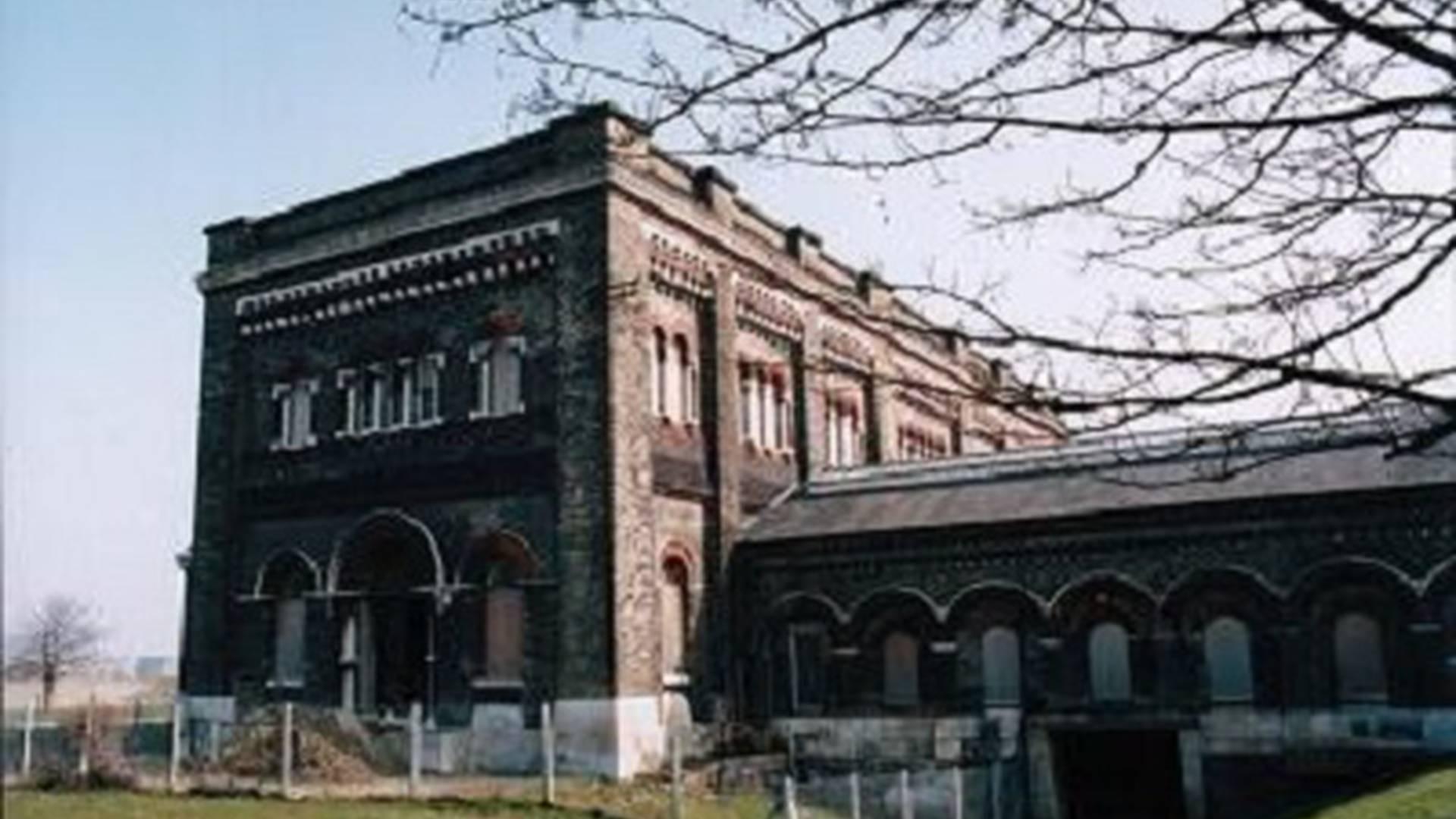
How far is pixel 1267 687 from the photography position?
21.2 metres

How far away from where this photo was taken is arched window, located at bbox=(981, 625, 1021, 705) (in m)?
23.2

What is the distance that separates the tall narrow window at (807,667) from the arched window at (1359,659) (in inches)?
320

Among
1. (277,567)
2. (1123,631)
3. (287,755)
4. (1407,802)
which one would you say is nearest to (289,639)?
(277,567)

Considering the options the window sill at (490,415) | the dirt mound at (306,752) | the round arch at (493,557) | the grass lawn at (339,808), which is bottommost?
the grass lawn at (339,808)

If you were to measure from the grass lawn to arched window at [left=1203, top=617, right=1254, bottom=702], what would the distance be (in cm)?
716

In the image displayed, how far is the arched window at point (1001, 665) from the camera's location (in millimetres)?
23203

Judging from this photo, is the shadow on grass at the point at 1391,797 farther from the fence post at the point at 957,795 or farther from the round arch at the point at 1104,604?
the fence post at the point at 957,795

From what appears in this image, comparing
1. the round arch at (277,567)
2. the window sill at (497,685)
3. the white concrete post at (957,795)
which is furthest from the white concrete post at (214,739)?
the white concrete post at (957,795)

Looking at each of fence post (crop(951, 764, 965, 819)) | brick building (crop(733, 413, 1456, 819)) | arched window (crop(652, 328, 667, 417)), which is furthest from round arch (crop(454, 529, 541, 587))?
fence post (crop(951, 764, 965, 819))

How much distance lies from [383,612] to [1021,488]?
11.3 metres

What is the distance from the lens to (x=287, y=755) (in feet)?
61.6

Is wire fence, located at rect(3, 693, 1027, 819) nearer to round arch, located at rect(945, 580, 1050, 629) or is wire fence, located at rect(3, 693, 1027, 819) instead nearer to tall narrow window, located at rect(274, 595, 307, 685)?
tall narrow window, located at rect(274, 595, 307, 685)

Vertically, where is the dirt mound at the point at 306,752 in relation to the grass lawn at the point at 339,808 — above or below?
A: above

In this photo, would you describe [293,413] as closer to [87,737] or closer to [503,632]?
[503,632]
